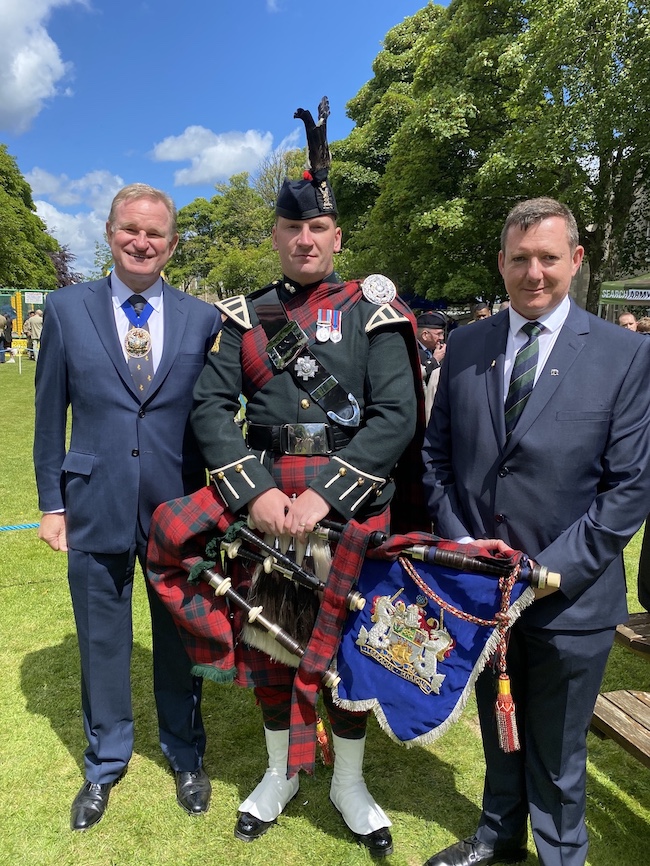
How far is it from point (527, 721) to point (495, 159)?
13.4 meters

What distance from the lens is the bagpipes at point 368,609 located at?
6.04 ft

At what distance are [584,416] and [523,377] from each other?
0.73 ft

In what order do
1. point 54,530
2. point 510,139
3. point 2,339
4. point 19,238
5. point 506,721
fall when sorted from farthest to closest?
point 19,238, point 2,339, point 510,139, point 54,530, point 506,721

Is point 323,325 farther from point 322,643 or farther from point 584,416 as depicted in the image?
point 322,643

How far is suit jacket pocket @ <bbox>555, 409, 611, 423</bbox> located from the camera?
5.94ft

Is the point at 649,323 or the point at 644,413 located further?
the point at 649,323

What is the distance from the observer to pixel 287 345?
7.35 feet

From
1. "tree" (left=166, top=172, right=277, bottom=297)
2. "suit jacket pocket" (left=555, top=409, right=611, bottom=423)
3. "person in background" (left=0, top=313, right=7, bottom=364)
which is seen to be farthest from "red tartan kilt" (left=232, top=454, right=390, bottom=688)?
"tree" (left=166, top=172, right=277, bottom=297)

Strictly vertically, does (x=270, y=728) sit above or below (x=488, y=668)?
below

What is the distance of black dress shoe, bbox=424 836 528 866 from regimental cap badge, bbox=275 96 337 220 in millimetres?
2290

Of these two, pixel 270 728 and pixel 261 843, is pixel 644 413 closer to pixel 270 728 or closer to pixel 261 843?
pixel 270 728

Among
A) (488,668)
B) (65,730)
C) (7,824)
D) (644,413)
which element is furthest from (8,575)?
(644,413)

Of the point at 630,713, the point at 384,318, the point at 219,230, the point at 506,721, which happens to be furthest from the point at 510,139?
the point at 219,230

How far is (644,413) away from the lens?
5.94 ft
